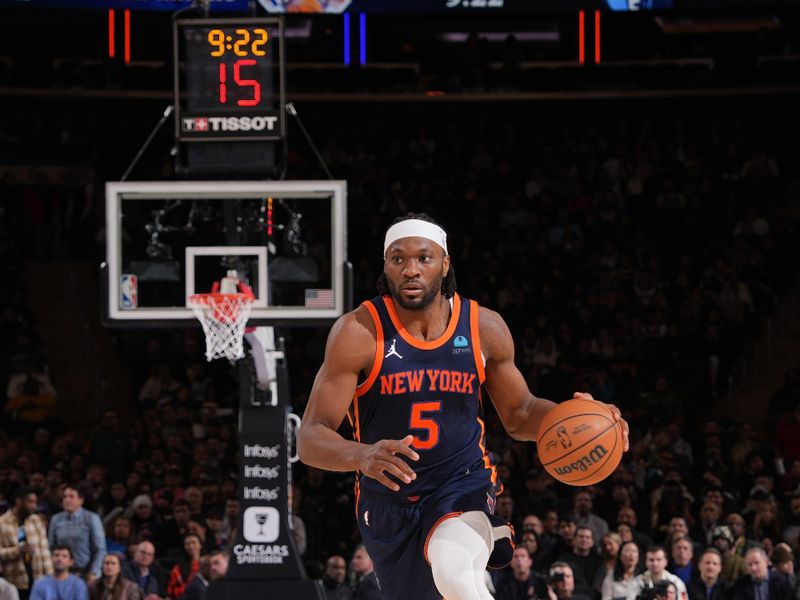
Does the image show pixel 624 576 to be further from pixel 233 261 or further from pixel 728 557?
pixel 233 261

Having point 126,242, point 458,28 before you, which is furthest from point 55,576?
point 458,28

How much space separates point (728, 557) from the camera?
39.3 feet

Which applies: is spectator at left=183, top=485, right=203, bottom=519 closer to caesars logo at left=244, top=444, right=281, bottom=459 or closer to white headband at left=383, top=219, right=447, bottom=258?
caesars logo at left=244, top=444, right=281, bottom=459

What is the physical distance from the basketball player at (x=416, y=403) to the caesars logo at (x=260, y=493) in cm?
573

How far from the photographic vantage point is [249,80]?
1059 cm

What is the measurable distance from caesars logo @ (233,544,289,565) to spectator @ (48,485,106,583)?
1.98m

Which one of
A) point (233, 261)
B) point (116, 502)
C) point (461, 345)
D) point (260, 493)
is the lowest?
point (116, 502)

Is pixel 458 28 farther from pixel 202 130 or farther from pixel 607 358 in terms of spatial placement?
pixel 202 130

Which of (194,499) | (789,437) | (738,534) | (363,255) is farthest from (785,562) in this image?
(363,255)

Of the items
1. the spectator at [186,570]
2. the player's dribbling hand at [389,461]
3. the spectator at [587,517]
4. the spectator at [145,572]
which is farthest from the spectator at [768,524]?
the player's dribbling hand at [389,461]

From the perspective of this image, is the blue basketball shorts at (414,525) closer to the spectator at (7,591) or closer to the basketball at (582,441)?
the basketball at (582,441)

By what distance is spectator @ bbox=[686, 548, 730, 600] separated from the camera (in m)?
11.5

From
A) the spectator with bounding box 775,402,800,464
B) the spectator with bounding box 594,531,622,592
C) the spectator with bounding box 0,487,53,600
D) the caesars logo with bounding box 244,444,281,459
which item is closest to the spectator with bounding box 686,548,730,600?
the spectator with bounding box 594,531,622,592

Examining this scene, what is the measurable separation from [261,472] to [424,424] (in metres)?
6.02
